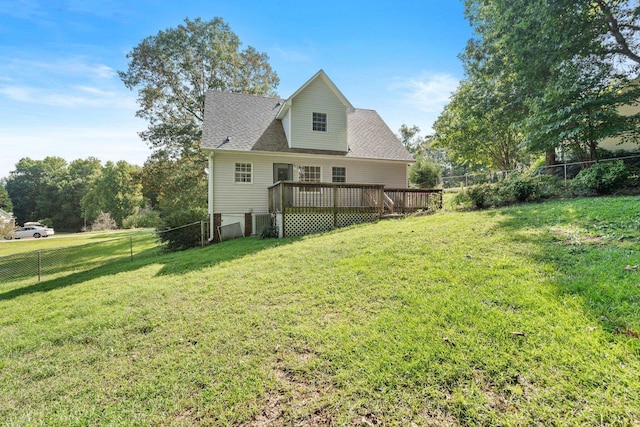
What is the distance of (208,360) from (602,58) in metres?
17.7

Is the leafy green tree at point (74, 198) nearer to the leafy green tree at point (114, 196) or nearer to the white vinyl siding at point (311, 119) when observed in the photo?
the leafy green tree at point (114, 196)

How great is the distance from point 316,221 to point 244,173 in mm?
4683

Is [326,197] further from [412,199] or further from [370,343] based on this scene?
[370,343]

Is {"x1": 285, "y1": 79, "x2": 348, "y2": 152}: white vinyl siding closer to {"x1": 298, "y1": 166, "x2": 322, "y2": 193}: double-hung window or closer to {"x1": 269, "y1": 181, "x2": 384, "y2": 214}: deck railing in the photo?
{"x1": 298, "y1": 166, "x2": 322, "y2": 193}: double-hung window

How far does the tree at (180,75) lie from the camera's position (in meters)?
20.2

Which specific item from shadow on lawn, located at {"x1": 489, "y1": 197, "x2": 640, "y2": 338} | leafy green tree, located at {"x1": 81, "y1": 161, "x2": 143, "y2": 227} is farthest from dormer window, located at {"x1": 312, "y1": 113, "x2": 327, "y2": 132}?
leafy green tree, located at {"x1": 81, "y1": 161, "x2": 143, "y2": 227}

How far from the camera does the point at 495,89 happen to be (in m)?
14.4

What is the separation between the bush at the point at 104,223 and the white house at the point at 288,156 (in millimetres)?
37786

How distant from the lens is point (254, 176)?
522 inches

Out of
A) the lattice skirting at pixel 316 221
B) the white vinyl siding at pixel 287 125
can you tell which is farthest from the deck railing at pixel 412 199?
the white vinyl siding at pixel 287 125

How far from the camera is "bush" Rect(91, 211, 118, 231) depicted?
41.2 metres

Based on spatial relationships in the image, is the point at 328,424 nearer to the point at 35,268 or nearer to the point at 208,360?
the point at 208,360

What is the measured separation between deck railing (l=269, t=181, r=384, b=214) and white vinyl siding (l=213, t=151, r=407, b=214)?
1.02m

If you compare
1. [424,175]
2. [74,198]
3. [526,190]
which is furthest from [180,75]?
[74,198]
